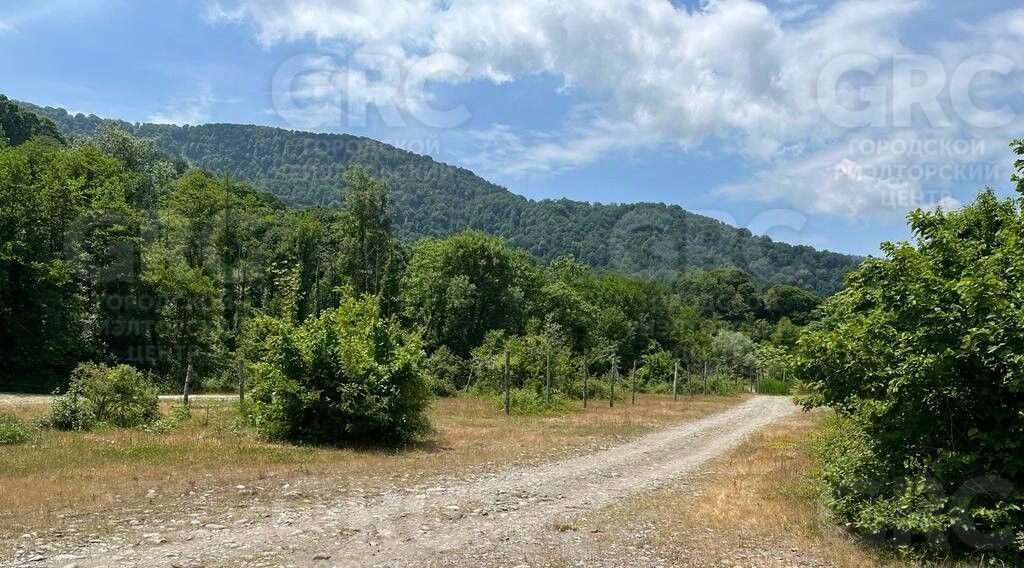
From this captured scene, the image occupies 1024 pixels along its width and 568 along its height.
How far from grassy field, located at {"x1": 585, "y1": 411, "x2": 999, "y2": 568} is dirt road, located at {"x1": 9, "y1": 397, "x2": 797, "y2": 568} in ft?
2.38

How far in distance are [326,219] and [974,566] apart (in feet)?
255

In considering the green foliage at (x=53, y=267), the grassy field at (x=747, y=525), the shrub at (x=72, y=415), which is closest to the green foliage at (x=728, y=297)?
the green foliage at (x=53, y=267)

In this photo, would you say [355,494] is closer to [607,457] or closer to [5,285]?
[607,457]

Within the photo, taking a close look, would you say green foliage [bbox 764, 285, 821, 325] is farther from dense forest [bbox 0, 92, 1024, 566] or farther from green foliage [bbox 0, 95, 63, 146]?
green foliage [bbox 0, 95, 63, 146]

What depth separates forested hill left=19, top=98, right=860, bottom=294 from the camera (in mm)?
132750

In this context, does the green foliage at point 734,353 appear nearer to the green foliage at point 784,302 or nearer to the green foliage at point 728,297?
the green foliage at point 728,297

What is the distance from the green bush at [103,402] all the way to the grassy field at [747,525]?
48.4 feet

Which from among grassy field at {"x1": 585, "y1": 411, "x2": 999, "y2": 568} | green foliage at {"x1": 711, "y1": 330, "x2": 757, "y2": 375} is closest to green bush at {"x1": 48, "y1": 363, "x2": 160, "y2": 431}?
grassy field at {"x1": 585, "y1": 411, "x2": 999, "y2": 568}

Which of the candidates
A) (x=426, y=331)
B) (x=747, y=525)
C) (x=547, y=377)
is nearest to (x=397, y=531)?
(x=747, y=525)

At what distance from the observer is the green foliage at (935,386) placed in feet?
24.2

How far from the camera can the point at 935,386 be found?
805cm

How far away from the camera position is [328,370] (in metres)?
17.7

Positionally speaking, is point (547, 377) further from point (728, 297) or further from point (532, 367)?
point (728, 297)

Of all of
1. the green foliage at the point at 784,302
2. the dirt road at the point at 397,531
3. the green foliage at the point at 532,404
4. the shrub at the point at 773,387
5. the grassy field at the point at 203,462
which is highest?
the green foliage at the point at 784,302
